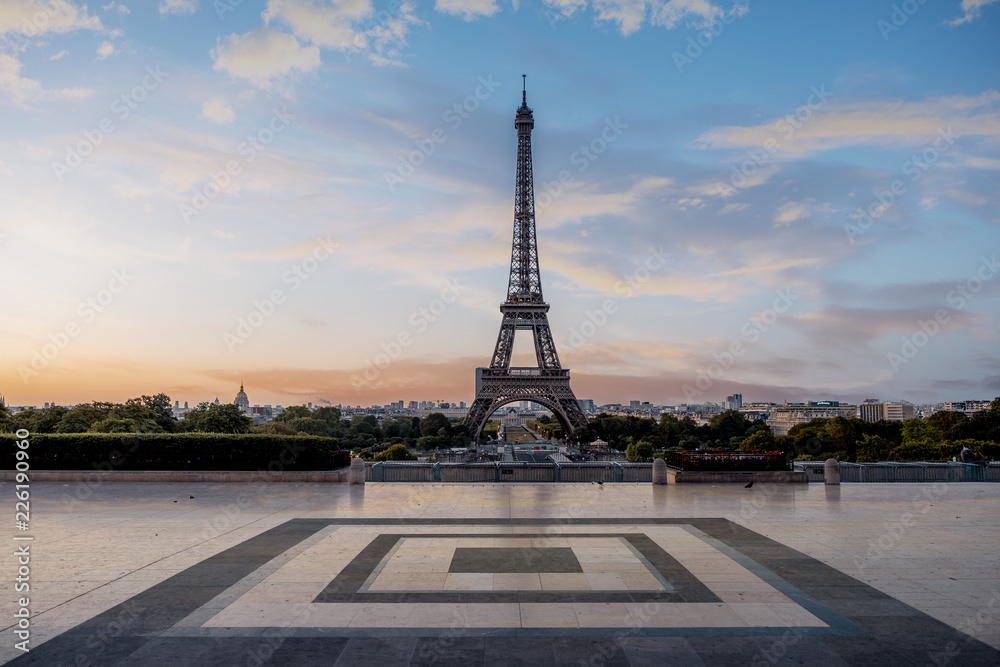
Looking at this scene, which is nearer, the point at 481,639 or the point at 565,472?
the point at 481,639

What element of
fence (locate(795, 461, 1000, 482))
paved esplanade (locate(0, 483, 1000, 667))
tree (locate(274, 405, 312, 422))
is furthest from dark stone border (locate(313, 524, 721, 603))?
tree (locate(274, 405, 312, 422))

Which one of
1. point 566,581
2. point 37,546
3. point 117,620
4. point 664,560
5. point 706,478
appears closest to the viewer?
point 117,620

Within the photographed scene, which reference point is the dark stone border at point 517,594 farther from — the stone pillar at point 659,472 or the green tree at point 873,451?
the green tree at point 873,451

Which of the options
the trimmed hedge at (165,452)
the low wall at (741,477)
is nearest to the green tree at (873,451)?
A: the low wall at (741,477)

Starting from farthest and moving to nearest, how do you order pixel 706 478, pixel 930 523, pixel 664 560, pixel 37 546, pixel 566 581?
pixel 706 478 < pixel 930 523 < pixel 37 546 < pixel 664 560 < pixel 566 581

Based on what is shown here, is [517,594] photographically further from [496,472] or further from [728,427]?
[728,427]

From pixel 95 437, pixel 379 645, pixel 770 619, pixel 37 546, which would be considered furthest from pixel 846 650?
pixel 95 437

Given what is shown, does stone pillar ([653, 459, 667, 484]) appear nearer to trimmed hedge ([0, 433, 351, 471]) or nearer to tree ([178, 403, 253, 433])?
trimmed hedge ([0, 433, 351, 471])

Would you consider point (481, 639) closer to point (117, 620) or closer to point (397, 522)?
point (117, 620)
